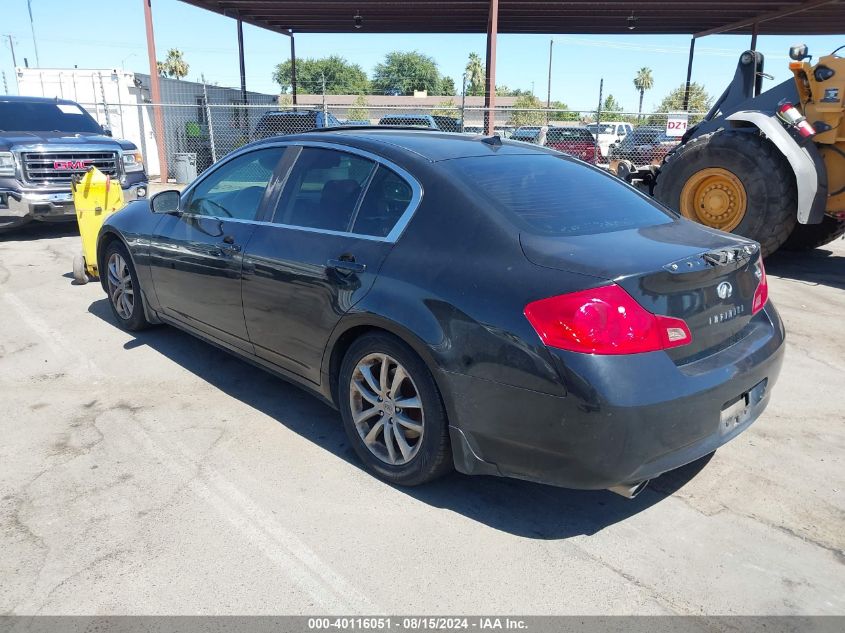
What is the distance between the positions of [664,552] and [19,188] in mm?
9486

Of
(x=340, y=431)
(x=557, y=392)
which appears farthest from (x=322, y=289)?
(x=557, y=392)

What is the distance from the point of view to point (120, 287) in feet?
17.8

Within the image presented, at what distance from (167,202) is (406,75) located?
9196cm

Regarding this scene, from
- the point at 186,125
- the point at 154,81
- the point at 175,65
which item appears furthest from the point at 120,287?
the point at 175,65

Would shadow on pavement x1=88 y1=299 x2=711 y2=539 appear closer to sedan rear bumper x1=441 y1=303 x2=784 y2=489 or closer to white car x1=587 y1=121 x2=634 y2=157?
sedan rear bumper x1=441 y1=303 x2=784 y2=489

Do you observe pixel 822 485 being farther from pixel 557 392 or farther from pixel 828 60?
pixel 828 60

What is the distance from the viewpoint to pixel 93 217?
658 cm

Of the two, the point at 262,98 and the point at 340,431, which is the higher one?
the point at 262,98

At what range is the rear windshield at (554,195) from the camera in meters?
3.00

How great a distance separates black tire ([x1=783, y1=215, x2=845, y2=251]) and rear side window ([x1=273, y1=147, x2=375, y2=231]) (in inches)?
272

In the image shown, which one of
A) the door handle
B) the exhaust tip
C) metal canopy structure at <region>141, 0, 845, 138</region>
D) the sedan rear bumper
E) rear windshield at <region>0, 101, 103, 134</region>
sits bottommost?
the exhaust tip

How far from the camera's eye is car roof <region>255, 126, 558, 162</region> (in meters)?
3.39

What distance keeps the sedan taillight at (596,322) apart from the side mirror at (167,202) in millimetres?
3080

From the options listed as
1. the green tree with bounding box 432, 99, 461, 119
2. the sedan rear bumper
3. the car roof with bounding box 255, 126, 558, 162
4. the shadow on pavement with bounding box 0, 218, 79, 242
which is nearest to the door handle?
the car roof with bounding box 255, 126, 558, 162
